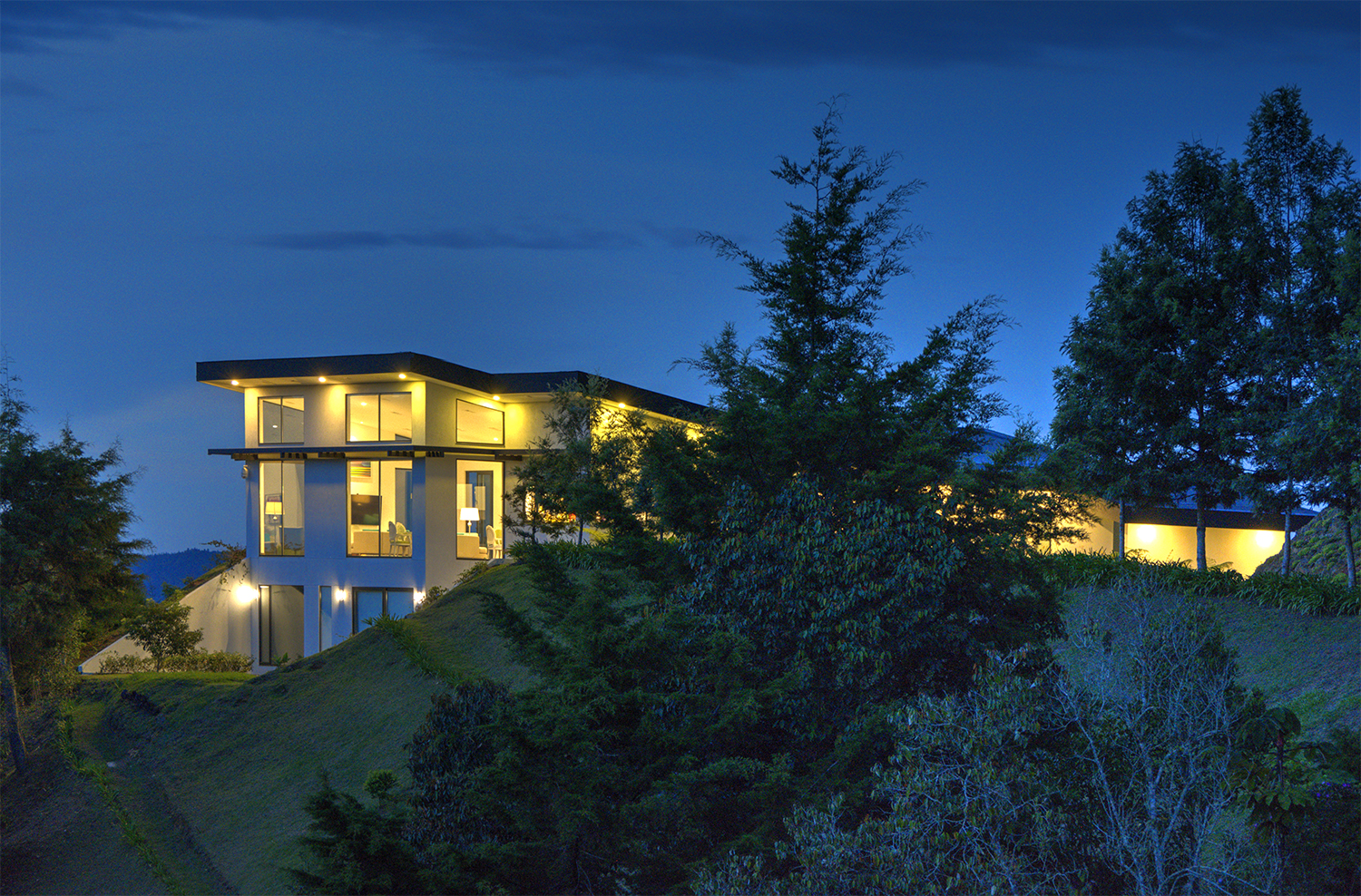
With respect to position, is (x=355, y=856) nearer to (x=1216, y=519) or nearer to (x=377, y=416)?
(x=377, y=416)

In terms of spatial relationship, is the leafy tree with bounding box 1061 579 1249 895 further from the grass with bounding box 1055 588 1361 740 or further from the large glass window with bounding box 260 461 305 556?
the large glass window with bounding box 260 461 305 556

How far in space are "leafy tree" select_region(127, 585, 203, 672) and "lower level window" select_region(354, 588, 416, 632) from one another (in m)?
3.91

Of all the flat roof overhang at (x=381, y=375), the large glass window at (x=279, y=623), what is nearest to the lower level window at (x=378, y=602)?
the large glass window at (x=279, y=623)

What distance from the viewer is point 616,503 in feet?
31.6

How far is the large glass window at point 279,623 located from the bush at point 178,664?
1.12m

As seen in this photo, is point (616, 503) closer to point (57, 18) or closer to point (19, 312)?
point (57, 18)

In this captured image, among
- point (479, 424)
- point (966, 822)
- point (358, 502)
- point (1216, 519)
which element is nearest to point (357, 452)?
point (358, 502)

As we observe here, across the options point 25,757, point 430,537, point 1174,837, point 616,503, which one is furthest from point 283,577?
point 1174,837

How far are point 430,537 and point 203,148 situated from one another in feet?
31.4

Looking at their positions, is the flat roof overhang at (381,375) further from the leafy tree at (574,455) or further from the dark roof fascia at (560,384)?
the leafy tree at (574,455)

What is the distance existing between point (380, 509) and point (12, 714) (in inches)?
313

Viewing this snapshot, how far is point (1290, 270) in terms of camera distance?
43.8 ft

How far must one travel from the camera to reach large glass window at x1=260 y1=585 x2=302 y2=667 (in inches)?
828

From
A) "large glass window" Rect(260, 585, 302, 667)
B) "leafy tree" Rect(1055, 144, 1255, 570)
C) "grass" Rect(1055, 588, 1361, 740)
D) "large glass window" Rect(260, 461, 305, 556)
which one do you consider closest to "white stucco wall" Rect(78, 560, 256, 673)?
"large glass window" Rect(260, 585, 302, 667)
